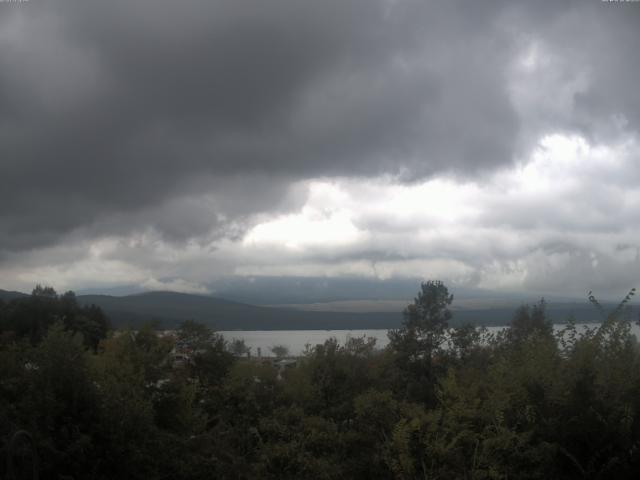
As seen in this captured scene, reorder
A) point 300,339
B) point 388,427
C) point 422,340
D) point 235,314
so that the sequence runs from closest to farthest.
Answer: point 388,427 < point 422,340 < point 300,339 < point 235,314

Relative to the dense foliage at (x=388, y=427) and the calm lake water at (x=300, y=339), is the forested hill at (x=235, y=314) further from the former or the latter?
the dense foliage at (x=388, y=427)

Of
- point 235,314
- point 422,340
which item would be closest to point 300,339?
point 235,314

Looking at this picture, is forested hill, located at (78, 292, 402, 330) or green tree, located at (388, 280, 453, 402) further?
forested hill, located at (78, 292, 402, 330)

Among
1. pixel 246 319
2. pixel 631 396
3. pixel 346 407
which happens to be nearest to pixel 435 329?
pixel 346 407

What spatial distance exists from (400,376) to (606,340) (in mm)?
14904

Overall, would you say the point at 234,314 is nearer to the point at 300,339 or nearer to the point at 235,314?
the point at 235,314

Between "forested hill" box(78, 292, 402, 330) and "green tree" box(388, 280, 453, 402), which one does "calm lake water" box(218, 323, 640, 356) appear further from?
"forested hill" box(78, 292, 402, 330)

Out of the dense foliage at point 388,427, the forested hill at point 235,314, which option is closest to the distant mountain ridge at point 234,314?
the forested hill at point 235,314

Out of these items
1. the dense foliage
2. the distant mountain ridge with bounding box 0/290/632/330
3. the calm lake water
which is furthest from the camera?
the distant mountain ridge with bounding box 0/290/632/330

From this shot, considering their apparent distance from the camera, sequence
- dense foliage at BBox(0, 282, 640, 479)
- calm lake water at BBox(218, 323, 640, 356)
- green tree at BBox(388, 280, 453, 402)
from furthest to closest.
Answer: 1. calm lake water at BBox(218, 323, 640, 356)
2. green tree at BBox(388, 280, 453, 402)
3. dense foliage at BBox(0, 282, 640, 479)

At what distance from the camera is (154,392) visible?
17938 millimetres

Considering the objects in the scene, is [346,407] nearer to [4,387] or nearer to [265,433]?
[265,433]

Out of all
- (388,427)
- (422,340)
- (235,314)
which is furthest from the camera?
(235,314)

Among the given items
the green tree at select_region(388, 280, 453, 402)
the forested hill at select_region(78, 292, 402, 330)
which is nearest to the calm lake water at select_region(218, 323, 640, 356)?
the green tree at select_region(388, 280, 453, 402)
